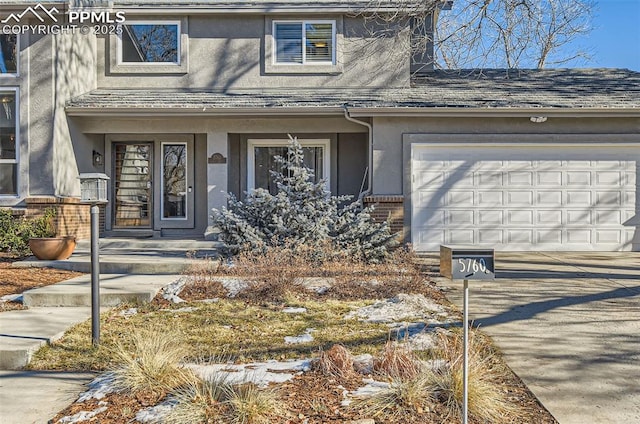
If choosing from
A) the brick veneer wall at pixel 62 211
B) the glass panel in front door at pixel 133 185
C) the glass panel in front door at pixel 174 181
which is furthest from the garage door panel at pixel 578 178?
the brick veneer wall at pixel 62 211

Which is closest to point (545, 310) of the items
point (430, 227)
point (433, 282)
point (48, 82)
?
point (433, 282)

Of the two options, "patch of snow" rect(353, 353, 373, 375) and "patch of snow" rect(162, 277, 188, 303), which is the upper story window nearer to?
"patch of snow" rect(162, 277, 188, 303)

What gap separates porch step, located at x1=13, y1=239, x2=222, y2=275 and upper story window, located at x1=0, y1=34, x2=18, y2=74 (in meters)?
4.23

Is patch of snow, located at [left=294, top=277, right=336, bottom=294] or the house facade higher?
the house facade

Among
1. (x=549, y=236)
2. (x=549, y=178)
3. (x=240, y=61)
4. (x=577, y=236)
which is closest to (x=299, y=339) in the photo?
(x=549, y=236)

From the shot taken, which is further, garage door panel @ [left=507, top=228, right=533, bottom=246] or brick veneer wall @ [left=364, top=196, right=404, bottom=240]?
garage door panel @ [left=507, top=228, right=533, bottom=246]

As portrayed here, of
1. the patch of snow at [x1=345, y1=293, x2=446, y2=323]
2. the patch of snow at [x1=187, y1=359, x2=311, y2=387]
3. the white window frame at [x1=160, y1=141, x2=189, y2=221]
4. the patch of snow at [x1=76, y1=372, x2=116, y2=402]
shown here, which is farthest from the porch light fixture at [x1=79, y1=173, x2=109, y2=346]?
the white window frame at [x1=160, y1=141, x2=189, y2=221]

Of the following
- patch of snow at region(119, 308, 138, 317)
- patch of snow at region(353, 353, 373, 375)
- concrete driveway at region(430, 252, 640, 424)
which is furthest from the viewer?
patch of snow at region(119, 308, 138, 317)

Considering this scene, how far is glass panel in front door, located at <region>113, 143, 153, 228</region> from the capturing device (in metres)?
12.3

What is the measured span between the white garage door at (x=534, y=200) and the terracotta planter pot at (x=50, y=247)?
722cm

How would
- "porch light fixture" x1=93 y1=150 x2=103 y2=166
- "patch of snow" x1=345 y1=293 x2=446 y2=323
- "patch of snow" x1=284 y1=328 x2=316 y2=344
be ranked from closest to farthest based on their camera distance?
"patch of snow" x1=284 y1=328 x2=316 y2=344 < "patch of snow" x1=345 y1=293 x2=446 y2=323 < "porch light fixture" x1=93 y1=150 x2=103 y2=166

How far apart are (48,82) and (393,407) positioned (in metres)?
10.6

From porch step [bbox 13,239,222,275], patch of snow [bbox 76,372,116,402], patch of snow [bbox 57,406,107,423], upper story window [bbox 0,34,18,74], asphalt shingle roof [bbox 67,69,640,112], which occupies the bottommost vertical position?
patch of snow [bbox 57,406,107,423]

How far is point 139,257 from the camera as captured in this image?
8961mm
